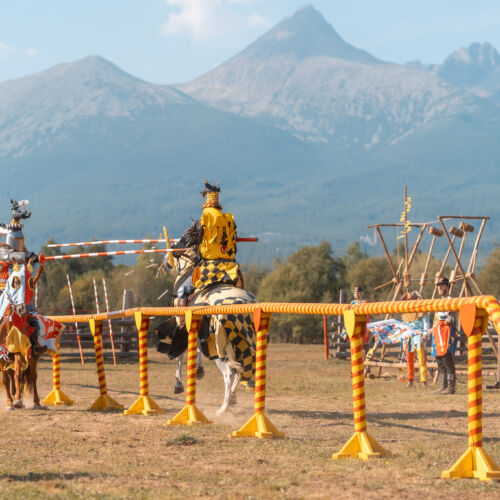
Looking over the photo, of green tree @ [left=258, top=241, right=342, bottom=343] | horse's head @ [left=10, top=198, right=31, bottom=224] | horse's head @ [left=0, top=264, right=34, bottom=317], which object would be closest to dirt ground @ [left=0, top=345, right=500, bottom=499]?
horse's head @ [left=0, top=264, right=34, bottom=317]

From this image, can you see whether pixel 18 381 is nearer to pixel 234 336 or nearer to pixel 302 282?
pixel 234 336

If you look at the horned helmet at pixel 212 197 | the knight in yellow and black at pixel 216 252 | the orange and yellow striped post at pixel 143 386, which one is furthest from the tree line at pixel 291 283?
the orange and yellow striped post at pixel 143 386

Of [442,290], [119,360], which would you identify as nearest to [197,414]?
[442,290]

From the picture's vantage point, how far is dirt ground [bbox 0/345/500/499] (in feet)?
21.7

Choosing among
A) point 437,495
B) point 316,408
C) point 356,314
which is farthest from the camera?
point 316,408

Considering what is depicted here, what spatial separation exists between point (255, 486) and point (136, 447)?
2373mm

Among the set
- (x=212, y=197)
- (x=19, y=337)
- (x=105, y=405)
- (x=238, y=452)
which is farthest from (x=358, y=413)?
(x=19, y=337)

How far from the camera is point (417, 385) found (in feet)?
59.6

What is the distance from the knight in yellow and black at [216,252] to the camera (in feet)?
40.6

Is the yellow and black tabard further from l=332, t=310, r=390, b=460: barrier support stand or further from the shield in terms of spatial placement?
the shield

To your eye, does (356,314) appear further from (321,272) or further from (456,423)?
(321,272)

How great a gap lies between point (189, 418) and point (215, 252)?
108 inches

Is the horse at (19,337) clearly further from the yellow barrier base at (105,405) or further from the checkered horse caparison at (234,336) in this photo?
the checkered horse caparison at (234,336)

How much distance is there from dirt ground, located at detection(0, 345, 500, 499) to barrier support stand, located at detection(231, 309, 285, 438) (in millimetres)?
169
